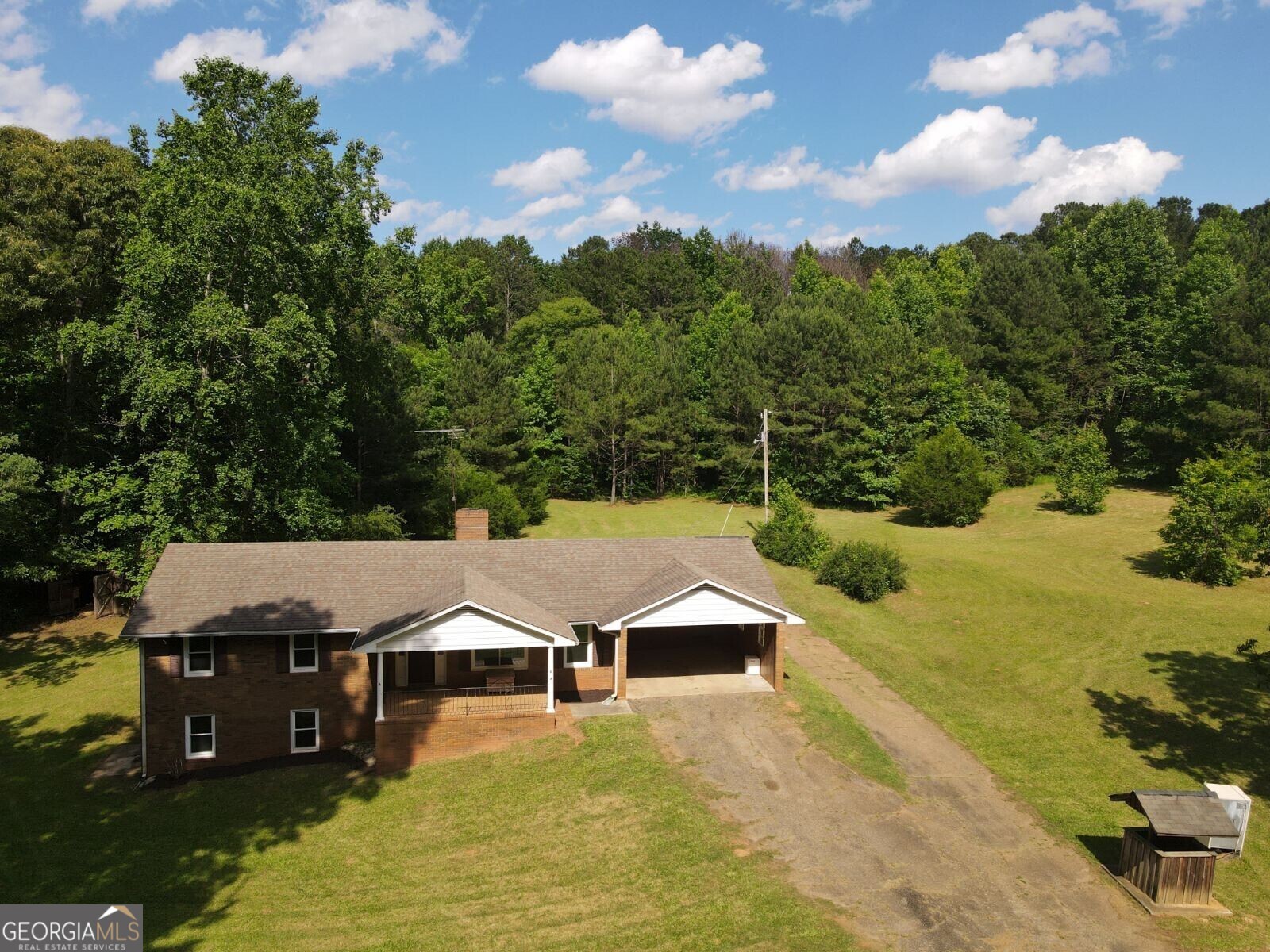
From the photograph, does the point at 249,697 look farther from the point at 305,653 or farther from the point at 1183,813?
the point at 1183,813

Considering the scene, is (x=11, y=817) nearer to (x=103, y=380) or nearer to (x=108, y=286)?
(x=103, y=380)

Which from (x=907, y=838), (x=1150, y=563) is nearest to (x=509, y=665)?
(x=907, y=838)

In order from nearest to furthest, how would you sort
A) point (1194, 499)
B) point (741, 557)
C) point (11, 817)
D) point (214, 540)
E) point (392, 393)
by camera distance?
point (11, 817) → point (741, 557) → point (214, 540) → point (1194, 499) → point (392, 393)

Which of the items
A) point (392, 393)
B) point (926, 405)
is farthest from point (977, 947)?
point (926, 405)

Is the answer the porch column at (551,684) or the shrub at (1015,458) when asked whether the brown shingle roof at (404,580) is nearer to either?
the porch column at (551,684)

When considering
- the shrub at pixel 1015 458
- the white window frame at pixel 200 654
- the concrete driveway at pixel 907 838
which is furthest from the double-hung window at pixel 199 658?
the shrub at pixel 1015 458
